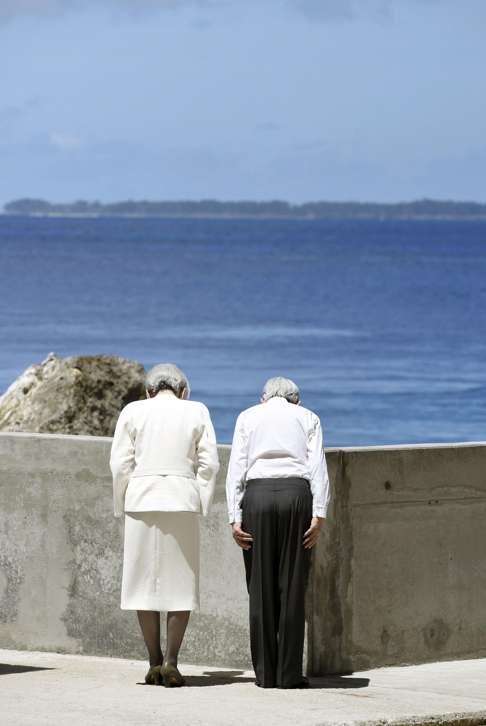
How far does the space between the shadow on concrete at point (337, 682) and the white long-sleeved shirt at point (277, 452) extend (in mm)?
965

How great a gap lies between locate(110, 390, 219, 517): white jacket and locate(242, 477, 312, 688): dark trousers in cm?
29

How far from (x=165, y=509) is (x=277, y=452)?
2.06 feet

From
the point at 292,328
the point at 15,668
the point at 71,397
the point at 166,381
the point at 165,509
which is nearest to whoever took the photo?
the point at 165,509

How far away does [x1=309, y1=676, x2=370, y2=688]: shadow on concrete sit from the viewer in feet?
30.0

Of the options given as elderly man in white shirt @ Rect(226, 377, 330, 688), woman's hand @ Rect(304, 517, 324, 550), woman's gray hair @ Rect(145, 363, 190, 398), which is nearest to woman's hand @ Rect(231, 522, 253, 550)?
elderly man in white shirt @ Rect(226, 377, 330, 688)

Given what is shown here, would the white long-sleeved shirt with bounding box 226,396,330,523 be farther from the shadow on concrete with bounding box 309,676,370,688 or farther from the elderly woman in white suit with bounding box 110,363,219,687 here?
the shadow on concrete with bounding box 309,676,370,688

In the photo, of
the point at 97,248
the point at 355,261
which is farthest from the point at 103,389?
the point at 97,248

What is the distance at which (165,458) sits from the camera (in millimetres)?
8852

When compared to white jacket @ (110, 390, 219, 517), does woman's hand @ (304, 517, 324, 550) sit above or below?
below

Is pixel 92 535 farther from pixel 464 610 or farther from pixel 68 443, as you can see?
pixel 464 610

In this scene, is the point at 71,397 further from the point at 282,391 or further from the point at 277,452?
the point at 277,452

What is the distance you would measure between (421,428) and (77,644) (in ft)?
86.2

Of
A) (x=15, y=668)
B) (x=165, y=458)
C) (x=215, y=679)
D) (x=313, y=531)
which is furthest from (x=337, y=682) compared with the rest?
(x=15, y=668)


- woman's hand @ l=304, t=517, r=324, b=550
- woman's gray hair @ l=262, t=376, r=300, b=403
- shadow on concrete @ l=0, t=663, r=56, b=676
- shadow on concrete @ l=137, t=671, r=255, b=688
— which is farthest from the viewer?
shadow on concrete @ l=0, t=663, r=56, b=676
